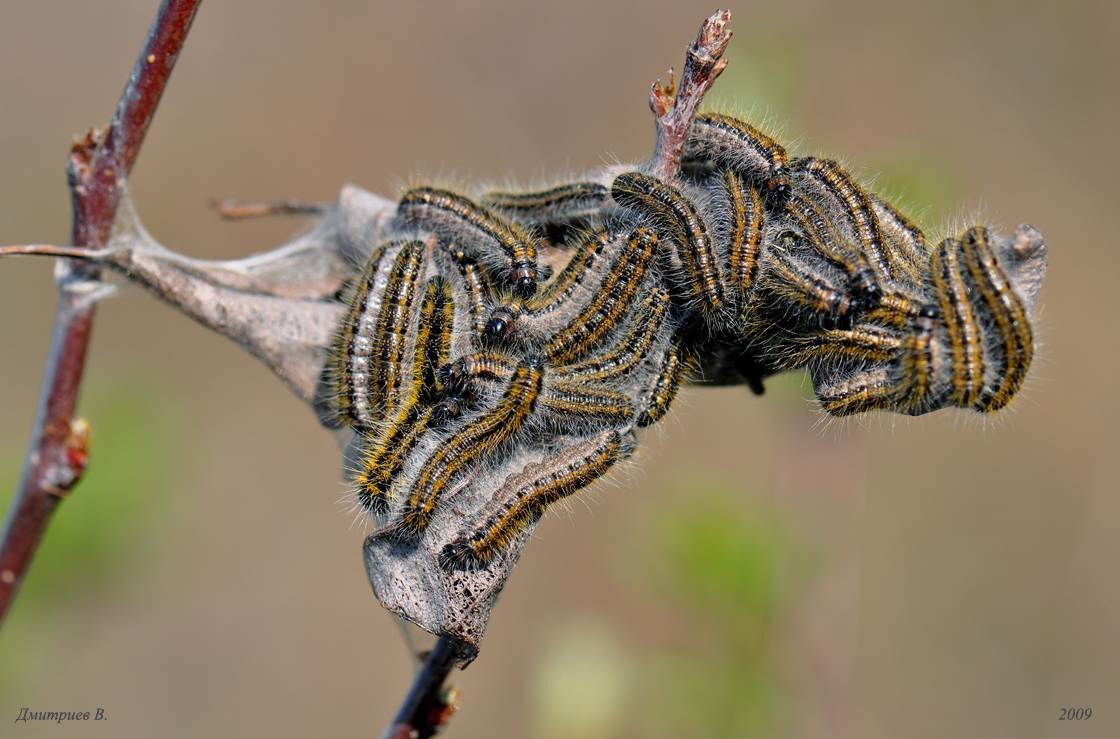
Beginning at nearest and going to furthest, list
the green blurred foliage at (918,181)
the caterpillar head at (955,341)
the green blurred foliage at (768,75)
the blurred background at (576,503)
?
the caterpillar head at (955,341) < the green blurred foliage at (768,75) < the green blurred foliage at (918,181) < the blurred background at (576,503)

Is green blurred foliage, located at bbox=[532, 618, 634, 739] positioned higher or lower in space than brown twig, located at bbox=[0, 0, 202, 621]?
lower

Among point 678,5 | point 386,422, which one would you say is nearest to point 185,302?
point 386,422

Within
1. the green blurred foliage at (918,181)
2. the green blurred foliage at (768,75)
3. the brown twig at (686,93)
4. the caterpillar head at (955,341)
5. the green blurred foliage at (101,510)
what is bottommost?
the green blurred foliage at (101,510)

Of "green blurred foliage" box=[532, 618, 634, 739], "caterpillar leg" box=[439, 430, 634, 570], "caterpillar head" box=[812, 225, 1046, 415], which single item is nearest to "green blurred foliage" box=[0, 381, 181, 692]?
"green blurred foliage" box=[532, 618, 634, 739]

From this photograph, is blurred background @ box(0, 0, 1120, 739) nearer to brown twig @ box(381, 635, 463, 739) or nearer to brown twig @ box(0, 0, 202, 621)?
brown twig @ box(0, 0, 202, 621)

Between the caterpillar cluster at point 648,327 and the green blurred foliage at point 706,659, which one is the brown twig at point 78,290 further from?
the green blurred foliage at point 706,659

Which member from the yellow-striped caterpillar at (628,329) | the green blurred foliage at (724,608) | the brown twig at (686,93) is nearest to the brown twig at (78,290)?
the yellow-striped caterpillar at (628,329)

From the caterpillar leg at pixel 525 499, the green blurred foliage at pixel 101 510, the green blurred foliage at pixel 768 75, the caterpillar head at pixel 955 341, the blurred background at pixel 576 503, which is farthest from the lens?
the blurred background at pixel 576 503

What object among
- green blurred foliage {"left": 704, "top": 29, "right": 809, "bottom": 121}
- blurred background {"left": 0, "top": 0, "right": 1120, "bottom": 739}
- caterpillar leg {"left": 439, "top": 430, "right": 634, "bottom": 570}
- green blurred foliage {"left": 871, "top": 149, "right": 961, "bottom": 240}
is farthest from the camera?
blurred background {"left": 0, "top": 0, "right": 1120, "bottom": 739}
